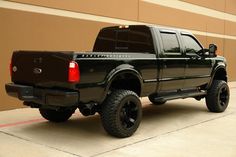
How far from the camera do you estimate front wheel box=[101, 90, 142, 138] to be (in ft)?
19.4

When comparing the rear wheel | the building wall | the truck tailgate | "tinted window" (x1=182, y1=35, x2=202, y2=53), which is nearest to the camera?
the truck tailgate

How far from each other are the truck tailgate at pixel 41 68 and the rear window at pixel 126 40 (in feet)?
7.09

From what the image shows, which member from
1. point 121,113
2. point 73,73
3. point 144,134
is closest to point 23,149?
point 73,73

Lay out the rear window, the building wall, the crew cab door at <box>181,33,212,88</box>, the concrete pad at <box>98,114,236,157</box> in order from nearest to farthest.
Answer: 1. the concrete pad at <box>98,114,236,157</box>
2. the rear window
3. the crew cab door at <box>181,33,212,88</box>
4. the building wall

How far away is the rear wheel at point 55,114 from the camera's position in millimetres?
7051

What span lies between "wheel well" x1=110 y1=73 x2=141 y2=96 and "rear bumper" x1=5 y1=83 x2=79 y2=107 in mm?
1106

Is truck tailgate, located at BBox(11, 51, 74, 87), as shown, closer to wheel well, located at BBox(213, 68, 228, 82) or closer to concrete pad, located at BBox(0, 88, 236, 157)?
concrete pad, located at BBox(0, 88, 236, 157)

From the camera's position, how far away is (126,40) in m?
7.51

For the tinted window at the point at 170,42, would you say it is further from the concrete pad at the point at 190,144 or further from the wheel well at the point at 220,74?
the wheel well at the point at 220,74

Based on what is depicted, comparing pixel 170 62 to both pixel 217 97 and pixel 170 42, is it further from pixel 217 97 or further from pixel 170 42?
pixel 217 97

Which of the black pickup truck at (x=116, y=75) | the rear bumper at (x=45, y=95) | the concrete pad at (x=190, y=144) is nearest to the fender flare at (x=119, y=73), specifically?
the black pickup truck at (x=116, y=75)

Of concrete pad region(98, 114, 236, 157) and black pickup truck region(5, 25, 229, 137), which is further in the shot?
black pickup truck region(5, 25, 229, 137)

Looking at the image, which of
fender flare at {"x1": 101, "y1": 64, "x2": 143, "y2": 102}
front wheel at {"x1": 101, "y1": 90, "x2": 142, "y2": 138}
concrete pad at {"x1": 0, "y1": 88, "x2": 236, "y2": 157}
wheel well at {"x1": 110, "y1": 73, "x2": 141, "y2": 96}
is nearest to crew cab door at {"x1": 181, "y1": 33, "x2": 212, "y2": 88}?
concrete pad at {"x1": 0, "y1": 88, "x2": 236, "y2": 157}

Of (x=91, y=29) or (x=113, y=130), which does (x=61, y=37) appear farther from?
(x=113, y=130)
